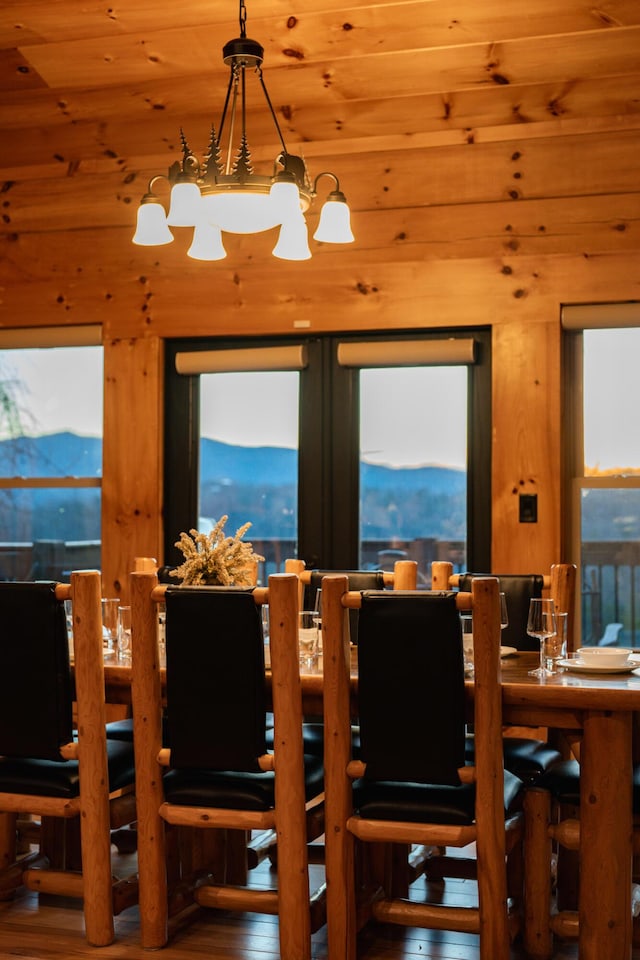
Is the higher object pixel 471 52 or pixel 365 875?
pixel 471 52

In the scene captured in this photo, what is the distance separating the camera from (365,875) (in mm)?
3260

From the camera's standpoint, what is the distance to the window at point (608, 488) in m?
4.86

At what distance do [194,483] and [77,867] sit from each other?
2260 mm

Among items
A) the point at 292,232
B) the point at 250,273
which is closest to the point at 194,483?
the point at 250,273

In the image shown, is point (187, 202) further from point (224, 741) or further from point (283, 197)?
point (224, 741)

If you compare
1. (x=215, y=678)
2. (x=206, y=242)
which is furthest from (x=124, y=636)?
(x=206, y=242)

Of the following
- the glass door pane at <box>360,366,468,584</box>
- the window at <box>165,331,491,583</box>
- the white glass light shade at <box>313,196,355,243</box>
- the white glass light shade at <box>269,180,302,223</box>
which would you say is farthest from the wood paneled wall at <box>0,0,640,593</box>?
the white glass light shade at <box>269,180,302,223</box>

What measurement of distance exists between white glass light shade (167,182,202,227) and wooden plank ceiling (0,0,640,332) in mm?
1398

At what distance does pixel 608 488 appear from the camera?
16.0 ft

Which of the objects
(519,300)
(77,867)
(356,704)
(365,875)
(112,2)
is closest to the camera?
(356,704)

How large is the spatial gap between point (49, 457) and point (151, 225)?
230 centimetres

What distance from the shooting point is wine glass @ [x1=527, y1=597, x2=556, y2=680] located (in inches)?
119

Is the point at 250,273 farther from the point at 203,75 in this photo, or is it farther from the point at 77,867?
the point at 77,867

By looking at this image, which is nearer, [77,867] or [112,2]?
[77,867]
